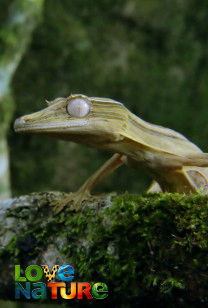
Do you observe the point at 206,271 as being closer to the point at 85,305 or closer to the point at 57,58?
the point at 85,305

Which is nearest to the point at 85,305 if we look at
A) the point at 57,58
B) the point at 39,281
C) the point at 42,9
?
the point at 39,281

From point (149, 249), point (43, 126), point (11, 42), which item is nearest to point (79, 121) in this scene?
point (43, 126)

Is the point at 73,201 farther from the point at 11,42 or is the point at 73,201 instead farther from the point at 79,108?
the point at 11,42

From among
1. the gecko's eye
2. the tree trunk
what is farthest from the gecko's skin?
the tree trunk

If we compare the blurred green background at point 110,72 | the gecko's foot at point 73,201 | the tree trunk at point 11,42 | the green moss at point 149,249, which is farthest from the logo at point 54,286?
the blurred green background at point 110,72

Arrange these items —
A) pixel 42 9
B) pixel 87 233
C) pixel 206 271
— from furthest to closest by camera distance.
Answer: pixel 42 9 → pixel 87 233 → pixel 206 271

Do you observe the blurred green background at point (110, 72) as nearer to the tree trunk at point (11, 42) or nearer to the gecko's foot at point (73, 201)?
the tree trunk at point (11, 42)

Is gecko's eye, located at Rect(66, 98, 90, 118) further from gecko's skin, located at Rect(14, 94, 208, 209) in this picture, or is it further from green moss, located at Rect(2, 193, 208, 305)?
green moss, located at Rect(2, 193, 208, 305)
